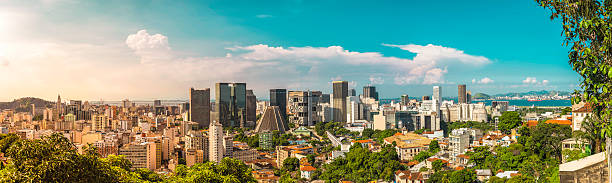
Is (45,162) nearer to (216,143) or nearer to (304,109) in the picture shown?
(216,143)

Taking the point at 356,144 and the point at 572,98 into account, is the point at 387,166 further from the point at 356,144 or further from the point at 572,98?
the point at 572,98

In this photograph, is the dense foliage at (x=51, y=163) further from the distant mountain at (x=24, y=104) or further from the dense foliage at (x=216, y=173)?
the distant mountain at (x=24, y=104)

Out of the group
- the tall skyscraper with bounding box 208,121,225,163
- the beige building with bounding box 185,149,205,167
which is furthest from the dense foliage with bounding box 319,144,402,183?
the beige building with bounding box 185,149,205,167

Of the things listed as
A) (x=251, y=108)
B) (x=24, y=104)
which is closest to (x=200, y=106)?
(x=251, y=108)

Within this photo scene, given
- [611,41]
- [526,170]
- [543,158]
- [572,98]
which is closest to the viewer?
[611,41]

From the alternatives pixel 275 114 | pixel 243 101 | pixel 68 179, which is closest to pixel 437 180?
pixel 68 179

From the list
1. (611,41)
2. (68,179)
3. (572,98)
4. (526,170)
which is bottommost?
(526,170)
